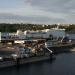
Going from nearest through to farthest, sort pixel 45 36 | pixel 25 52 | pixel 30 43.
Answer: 1. pixel 25 52
2. pixel 30 43
3. pixel 45 36

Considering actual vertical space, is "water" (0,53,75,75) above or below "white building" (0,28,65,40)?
below

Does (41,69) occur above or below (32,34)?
below

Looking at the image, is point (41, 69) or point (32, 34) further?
point (32, 34)

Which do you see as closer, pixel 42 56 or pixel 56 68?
pixel 56 68

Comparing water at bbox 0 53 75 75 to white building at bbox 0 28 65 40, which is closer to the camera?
water at bbox 0 53 75 75

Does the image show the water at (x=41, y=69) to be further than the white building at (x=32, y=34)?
No

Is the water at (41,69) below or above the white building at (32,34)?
below

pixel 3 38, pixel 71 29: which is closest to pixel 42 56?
pixel 3 38

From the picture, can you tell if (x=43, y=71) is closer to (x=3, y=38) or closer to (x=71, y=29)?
(x=3, y=38)

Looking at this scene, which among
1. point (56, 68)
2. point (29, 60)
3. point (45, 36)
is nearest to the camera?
point (56, 68)

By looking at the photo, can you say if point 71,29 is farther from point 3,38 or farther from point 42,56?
point 42,56
